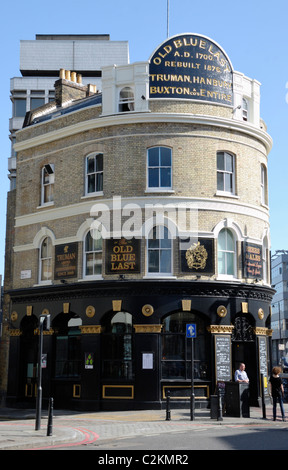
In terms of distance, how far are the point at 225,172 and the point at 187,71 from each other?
4.28m

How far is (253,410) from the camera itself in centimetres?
2420

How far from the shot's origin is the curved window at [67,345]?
85.7 ft

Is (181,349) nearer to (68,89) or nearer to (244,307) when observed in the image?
(244,307)

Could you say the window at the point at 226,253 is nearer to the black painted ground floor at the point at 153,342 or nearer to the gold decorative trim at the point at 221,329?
the black painted ground floor at the point at 153,342

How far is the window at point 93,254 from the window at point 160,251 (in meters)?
2.20

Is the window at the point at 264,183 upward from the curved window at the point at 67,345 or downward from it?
upward

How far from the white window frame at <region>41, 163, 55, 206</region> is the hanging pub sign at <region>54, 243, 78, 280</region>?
2.40 meters

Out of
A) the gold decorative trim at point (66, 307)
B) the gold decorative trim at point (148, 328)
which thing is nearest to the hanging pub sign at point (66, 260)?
the gold decorative trim at point (66, 307)

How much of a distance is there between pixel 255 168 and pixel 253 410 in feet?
32.2

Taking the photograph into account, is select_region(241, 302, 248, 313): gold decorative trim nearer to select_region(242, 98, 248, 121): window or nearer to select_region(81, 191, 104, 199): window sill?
select_region(81, 191, 104, 199): window sill

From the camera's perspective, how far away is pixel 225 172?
26.0 metres

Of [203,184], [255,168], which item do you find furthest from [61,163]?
[255,168]

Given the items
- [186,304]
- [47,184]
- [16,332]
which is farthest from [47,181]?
[186,304]

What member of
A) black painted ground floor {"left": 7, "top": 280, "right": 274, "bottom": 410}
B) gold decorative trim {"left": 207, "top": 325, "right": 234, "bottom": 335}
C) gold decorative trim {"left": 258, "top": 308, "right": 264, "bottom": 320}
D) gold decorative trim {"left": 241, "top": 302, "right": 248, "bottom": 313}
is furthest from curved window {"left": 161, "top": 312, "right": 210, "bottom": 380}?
gold decorative trim {"left": 258, "top": 308, "right": 264, "bottom": 320}
